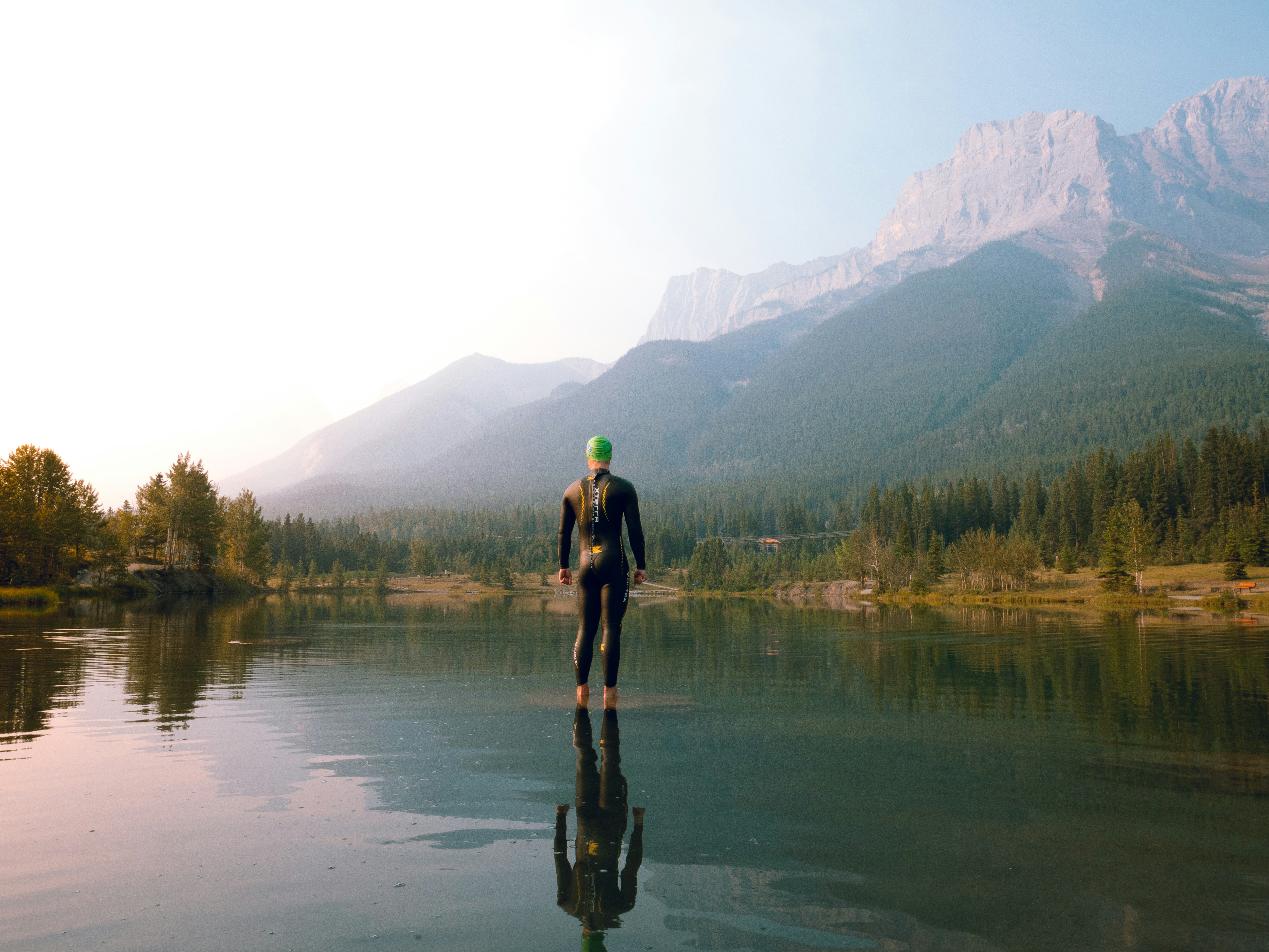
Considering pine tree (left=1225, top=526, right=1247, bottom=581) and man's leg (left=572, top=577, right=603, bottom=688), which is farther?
pine tree (left=1225, top=526, right=1247, bottom=581)

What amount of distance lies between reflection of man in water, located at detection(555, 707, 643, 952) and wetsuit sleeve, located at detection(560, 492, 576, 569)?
13.1ft

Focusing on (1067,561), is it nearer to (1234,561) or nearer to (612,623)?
(1234,561)

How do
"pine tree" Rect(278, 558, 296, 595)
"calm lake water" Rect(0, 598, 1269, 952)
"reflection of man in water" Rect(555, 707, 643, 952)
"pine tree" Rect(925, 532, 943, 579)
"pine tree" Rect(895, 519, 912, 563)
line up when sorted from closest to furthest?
"calm lake water" Rect(0, 598, 1269, 952), "reflection of man in water" Rect(555, 707, 643, 952), "pine tree" Rect(925, 532, 943, 579), "pine tree" Rect(895, 519, 912, 563), "pine tree" Rect(278, 558, 296, 595)

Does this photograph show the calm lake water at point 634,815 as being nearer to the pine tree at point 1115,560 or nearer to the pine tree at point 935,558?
the pine tree at point 1115,560

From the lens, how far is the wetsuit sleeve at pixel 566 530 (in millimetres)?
12016

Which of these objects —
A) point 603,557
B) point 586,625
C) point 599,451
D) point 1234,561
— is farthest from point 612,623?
point 1234,561

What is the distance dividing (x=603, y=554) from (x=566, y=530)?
87 cm

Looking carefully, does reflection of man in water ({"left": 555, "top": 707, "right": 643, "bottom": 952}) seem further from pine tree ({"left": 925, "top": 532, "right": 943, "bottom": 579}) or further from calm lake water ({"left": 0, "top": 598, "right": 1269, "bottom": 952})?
pine tree ({"left": 925, "top": 532, "right": 943, "bottom": 579})

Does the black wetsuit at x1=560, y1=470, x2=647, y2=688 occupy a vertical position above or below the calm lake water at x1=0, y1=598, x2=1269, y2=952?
above

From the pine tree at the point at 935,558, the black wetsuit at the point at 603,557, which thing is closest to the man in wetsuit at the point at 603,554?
the black wetsuit at the point at 603,557

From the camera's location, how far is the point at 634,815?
6723mm

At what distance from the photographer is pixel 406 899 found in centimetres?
495

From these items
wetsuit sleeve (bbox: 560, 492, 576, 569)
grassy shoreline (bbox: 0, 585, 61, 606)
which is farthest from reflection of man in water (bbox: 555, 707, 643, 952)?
grassy shoreline (bbox: 0, 585, 61, 606)

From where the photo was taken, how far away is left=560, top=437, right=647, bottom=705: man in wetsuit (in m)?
11.6
